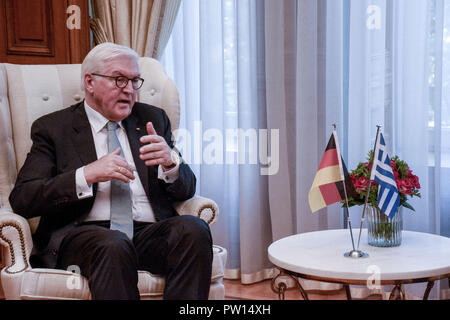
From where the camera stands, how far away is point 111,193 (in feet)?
5.37

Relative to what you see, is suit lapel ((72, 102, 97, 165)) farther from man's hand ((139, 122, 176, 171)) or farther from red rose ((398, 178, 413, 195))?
red rose ((398, 178, 413, 195))

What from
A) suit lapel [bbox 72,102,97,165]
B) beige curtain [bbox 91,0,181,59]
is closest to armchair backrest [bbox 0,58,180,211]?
suit lapel [bbox 72,102,97,165]

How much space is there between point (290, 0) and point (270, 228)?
1.05m

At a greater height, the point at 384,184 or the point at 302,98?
the point at 302,98

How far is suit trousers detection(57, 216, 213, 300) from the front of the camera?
137 centimetres

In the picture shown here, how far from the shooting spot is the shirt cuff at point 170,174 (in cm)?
168

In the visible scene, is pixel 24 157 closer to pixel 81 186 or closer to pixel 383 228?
pixel 81 186

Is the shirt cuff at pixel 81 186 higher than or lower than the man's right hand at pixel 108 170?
lower

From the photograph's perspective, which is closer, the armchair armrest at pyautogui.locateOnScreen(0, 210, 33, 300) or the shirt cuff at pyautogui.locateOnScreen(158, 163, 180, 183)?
the armchair armrest at pyautogui.locateOnScreen(0, 210, 33, 300)

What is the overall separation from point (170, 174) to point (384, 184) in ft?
2.11

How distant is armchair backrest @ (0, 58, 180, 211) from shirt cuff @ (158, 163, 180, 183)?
342 millimetres

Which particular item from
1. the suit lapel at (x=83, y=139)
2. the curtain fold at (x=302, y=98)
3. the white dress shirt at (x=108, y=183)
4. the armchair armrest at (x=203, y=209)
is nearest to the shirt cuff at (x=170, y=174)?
the white dress shirt at (x=108, y=183)

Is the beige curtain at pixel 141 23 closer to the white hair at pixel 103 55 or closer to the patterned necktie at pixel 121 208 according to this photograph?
the white hair at pixel 103 55

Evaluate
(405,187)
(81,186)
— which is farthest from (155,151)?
(405,187)
